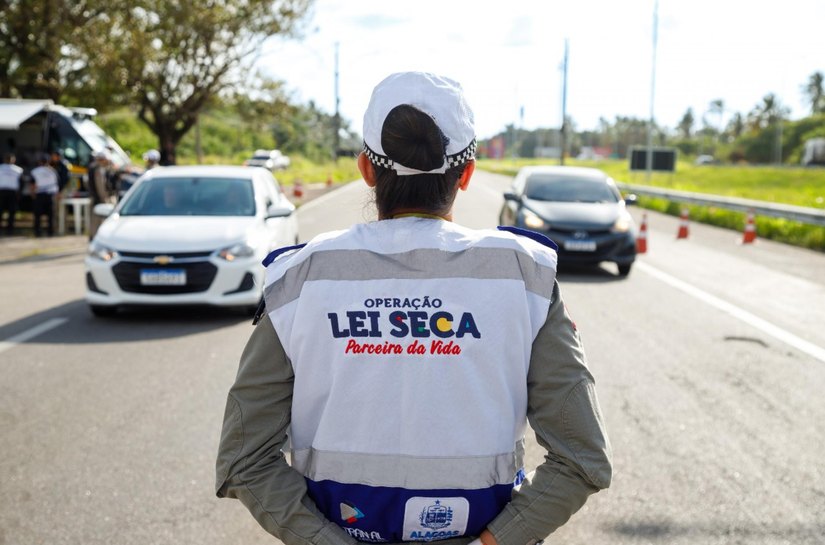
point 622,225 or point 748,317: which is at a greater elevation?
point 622,225

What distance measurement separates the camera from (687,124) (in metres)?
195

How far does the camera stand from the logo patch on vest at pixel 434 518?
6.13ft

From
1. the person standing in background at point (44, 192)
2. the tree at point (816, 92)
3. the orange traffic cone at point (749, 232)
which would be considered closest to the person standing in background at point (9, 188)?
the person standing in background at point (44, 192)

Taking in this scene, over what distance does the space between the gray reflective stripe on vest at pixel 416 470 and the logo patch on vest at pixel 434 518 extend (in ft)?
0.11

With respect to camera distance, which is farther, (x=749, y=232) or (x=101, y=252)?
(x=749, y=232)

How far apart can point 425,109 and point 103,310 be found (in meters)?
8.39

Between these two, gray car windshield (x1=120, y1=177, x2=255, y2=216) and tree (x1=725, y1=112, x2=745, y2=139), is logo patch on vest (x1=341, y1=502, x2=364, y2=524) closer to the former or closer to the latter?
gray car windshield (x1=120, y1=177, x2=255, y2=216)

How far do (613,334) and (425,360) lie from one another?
7.22m

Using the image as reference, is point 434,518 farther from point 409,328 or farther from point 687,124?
point 687,124

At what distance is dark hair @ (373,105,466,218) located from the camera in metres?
1.86

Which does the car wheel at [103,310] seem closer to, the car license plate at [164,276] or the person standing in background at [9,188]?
the car license plate at [164,276]

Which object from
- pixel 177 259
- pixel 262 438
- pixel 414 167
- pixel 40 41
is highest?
pixel 40 41

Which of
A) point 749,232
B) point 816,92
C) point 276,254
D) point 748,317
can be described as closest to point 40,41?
point 749,232

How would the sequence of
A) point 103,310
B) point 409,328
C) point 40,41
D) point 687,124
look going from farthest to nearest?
1. point 687,124
2. point 40,41
3. point 103,310
4. point 409,328
